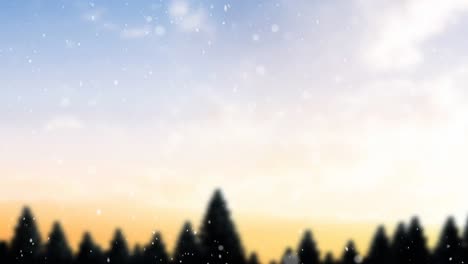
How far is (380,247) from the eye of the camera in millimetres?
72625

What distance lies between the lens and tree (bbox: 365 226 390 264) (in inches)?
2844

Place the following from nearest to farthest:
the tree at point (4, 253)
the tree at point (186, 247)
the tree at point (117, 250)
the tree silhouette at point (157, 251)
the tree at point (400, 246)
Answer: the tree at point (186, 247), the tree at point (400, 246), the tree silhouette at point (157, 251), the tree at point (4, 253), the tree at point (117, 250)

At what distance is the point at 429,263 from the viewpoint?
65750mm

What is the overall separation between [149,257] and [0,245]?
18.3 meters

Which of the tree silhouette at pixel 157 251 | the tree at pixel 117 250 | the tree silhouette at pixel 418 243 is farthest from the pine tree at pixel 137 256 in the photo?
the tree silhouette at pixel 418 243

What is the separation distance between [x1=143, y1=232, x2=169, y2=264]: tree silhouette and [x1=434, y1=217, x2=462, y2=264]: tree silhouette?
90.8 ft

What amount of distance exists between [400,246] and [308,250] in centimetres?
1600

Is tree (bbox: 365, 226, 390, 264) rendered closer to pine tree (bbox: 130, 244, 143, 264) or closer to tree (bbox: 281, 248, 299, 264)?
tree (bbox: 281, 248, 299, 264)

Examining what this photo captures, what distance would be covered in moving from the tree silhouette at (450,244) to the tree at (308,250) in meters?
18.4

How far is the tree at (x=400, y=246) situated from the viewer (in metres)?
65.8

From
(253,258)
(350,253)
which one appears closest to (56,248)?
(253,258)

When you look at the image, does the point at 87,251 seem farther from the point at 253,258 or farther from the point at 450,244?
the point at 450,244

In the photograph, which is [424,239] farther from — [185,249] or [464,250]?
[185,249]

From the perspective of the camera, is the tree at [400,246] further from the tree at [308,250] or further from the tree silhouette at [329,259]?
the tree silhouette at [329,259]
